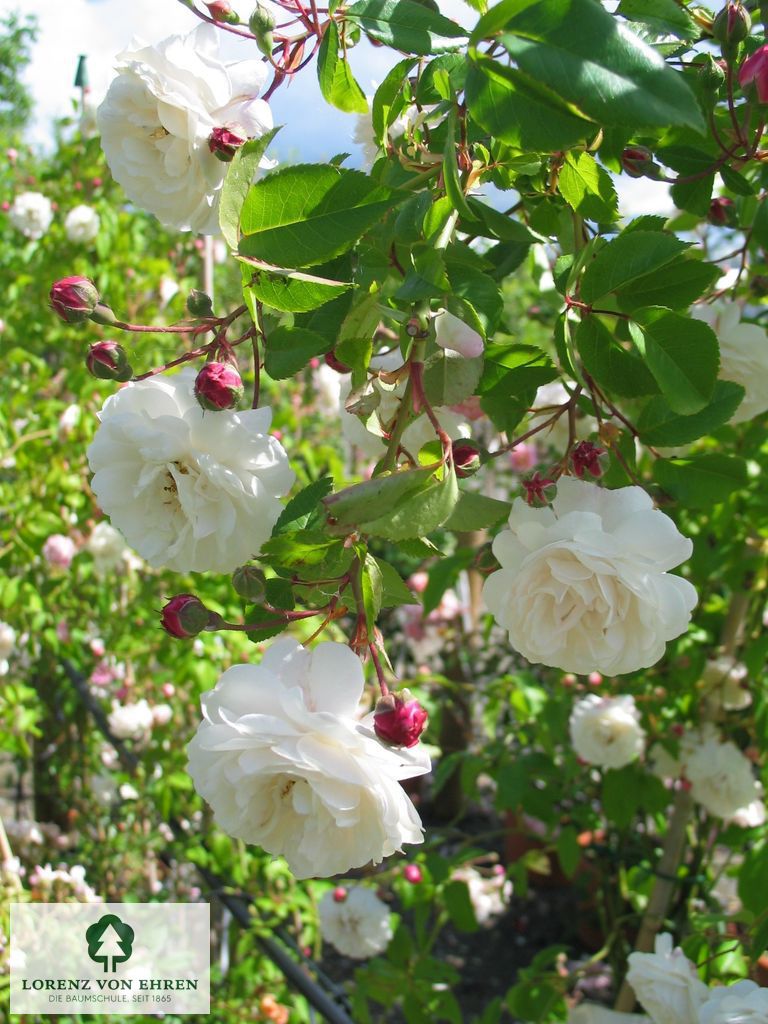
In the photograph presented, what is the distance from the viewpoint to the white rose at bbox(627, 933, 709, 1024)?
81cm

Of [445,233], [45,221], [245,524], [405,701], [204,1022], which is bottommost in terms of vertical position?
[204,1022]

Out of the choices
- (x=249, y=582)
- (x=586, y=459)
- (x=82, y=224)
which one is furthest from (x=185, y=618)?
(x=82, y=224)

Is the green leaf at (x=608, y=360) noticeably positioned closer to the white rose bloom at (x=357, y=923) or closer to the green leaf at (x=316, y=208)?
the green leaf at (x=316, y=208)

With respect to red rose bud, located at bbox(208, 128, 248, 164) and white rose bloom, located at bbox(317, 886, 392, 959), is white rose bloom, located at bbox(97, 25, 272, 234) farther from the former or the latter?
white rose bloom, located at bbox(317, 886, 392, 959)

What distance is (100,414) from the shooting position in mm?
547

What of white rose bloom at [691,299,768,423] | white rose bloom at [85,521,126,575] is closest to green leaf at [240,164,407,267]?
white rose bloom at [691,299,768,423]

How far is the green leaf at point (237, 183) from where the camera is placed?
1.59 ft

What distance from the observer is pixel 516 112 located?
44 cm

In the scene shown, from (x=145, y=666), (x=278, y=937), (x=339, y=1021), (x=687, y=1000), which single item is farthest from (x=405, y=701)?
(x=145, y=666)

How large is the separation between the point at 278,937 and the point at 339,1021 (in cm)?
59

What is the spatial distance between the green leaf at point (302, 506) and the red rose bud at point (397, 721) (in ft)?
0.40

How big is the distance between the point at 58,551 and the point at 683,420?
187cm

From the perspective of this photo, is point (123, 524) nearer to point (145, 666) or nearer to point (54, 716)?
point (145, 666)

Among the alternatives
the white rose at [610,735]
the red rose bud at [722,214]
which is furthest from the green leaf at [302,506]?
the white rose at [610,735]
